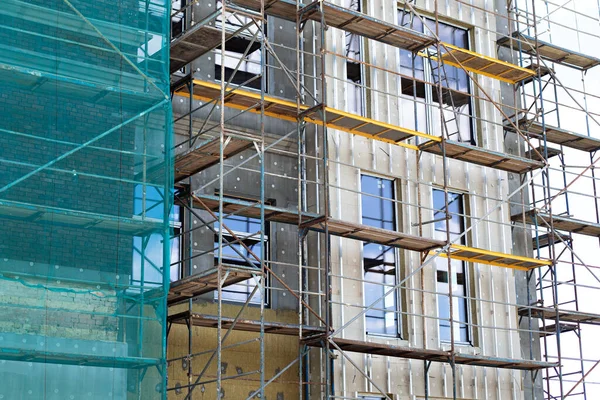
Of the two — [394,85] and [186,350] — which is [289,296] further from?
[394,85]

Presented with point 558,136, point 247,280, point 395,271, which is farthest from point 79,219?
point 558,136

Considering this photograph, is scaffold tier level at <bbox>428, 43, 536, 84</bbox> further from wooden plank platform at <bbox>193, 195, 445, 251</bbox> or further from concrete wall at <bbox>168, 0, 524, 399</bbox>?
wooden plank platform at <bbox>193, 195, 445, 251</bbox>

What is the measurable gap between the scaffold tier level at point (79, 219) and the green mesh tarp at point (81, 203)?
2cm

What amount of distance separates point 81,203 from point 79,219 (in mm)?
238

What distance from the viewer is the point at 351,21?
19.8 metres

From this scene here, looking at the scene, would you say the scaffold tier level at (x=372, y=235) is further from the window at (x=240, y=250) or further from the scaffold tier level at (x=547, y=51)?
the scaffold tier level at (x=547, y=51)

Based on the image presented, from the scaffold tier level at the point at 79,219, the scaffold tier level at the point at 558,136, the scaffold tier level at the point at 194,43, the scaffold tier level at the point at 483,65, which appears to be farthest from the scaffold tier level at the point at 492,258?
the scaffold tier level at the point at 79,219

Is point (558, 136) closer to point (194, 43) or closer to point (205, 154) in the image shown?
point (194, 43)

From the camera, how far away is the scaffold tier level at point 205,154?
53.4 ft

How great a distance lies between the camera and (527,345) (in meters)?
22.6

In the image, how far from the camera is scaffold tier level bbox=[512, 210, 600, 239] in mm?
22628

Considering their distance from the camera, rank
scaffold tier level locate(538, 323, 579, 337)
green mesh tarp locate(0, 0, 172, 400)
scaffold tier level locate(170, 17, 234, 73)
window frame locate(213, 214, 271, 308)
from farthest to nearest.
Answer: scaffold tier level locate(538, 323, 579, 337), window frame locate(213, 214, 271, 308), scaffold tier level locate(170, 17, 234, 73), green mesh tarp locate(0, 0, 172, 400)

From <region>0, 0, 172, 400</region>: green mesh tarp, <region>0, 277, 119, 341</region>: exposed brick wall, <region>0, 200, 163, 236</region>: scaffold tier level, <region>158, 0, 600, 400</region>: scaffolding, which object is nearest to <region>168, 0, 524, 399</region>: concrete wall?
<region>158, 0, 600, 400</region>: scaffolding

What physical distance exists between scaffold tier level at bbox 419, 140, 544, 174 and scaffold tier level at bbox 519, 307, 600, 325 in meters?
3.11
